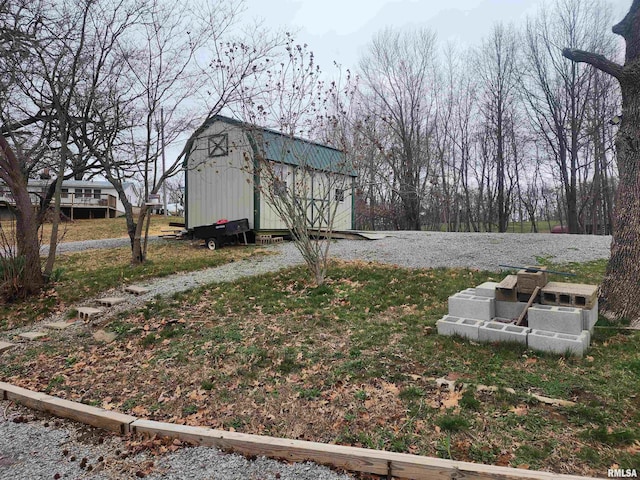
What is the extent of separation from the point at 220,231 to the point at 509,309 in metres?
8.10

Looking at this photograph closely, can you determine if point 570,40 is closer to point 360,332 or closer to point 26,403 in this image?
point 360,332

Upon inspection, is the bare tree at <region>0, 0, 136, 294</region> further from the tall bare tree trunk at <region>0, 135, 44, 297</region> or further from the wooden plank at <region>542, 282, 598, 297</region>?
the wooden plank at <region>542, 282, 598, 297</region>

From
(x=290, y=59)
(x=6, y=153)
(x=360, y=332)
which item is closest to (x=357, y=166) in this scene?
(x=290, y=59)

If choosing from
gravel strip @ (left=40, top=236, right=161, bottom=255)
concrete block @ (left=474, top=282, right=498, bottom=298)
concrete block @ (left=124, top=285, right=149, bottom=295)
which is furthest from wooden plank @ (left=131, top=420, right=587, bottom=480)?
gravel strip @ (left=40, top=236, right=161, bottom=255)

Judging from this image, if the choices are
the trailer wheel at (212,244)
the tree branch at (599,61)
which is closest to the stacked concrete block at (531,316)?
the tree branch at (599,61)

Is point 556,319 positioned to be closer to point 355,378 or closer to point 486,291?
point 486,291

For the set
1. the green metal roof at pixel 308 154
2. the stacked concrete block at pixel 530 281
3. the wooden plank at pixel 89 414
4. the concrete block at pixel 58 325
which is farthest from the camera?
the green metal roof at pixel 308 154

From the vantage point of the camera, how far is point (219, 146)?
11.0 metres

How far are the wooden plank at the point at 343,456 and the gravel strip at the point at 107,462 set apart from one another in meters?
0.05

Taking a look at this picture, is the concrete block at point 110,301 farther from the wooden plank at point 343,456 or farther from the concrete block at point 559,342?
the concrete block at point 559,342

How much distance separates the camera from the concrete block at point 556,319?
10.3ft

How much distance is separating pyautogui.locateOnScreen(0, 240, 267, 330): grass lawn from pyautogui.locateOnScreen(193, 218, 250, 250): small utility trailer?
33 centimetres

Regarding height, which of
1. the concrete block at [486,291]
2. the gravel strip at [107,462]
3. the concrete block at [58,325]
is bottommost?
the gravel strip at [107,462]

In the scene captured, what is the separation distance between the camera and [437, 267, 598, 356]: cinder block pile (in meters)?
3.12
